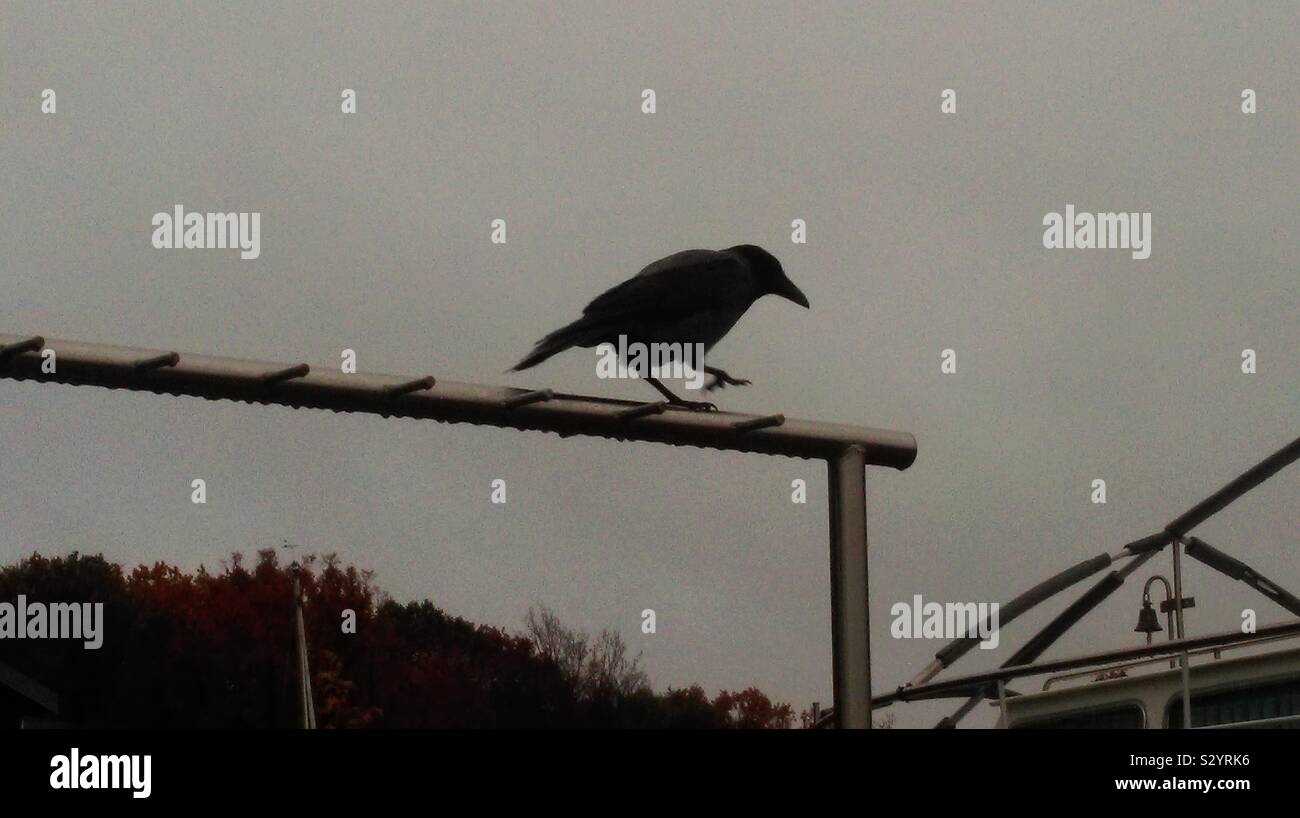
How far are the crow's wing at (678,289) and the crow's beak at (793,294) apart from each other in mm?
579

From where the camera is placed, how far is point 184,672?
61.8m

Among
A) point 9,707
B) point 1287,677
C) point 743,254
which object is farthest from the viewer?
point 9,707

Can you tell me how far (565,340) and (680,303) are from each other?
1420 mm

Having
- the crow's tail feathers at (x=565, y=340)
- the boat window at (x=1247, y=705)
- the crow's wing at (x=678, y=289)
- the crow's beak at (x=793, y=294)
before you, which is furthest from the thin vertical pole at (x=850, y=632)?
the boat window at (x=1247, y=705)

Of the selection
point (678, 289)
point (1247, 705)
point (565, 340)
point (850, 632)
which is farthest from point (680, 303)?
point (1247, 705)

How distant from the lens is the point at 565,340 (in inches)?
287

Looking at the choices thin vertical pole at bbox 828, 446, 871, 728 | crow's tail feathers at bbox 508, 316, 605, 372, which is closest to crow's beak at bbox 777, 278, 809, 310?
crow's tail feathers at bbox 508, 316, 605, 372

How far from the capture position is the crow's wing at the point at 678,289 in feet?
26.4

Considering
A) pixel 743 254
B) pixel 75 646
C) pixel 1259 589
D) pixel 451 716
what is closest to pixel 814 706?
pixel 743 254

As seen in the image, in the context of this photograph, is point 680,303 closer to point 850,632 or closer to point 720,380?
point 720,380

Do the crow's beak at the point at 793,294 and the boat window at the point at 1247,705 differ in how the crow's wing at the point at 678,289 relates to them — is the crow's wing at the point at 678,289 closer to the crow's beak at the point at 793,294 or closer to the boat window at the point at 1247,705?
the crow's beak at the point at 793,294

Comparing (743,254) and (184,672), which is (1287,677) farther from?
(184,672)
